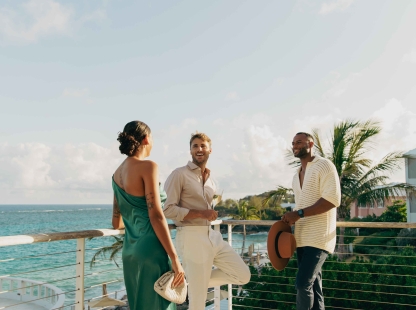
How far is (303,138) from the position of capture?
10.4 ft

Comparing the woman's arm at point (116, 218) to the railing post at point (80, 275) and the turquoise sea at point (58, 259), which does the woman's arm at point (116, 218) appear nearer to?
the railing post at point (80, 275)

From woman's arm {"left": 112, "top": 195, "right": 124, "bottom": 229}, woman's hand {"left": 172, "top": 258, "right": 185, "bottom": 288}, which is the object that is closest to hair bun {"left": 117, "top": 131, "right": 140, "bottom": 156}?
woman's arm {"left": 112, "top": 195, "right": 124, "bottom": 229}

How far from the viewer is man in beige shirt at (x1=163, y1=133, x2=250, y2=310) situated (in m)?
2.96

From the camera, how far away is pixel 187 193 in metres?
3.02

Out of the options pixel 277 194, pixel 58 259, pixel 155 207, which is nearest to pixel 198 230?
pixel 155 207

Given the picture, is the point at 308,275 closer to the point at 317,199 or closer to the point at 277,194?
the point at 317,199

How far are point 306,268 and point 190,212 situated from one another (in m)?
0.89

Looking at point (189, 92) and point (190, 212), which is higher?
point (189, 92)

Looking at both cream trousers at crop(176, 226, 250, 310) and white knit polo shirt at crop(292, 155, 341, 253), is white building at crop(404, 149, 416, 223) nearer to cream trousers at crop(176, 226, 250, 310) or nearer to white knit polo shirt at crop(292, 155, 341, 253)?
white knit polo shirt at crop(292, 155, 341, 253)

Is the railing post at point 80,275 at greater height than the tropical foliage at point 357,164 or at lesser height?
lesser

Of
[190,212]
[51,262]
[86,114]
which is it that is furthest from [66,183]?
[190,212]

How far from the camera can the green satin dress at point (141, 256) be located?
A: 85.2 inches

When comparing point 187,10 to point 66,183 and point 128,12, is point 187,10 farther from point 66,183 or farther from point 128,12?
point 66,183

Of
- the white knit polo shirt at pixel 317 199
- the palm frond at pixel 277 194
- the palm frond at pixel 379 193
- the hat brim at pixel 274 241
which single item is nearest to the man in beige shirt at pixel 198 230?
the hat brim at pixel 274 241
